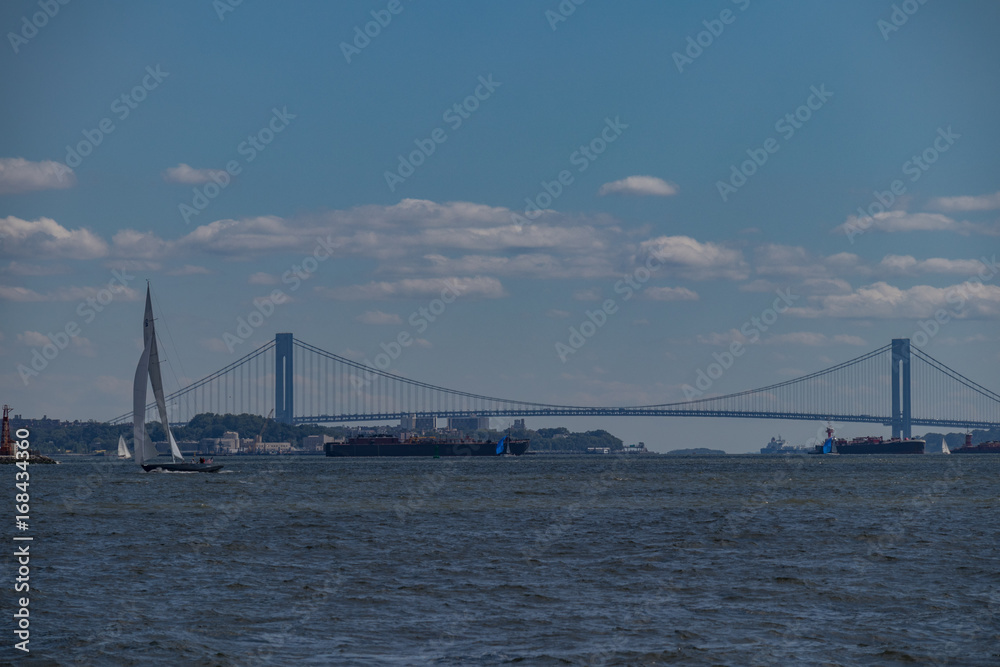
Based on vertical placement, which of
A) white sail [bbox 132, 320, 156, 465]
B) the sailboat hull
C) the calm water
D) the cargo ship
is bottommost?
the cargo ship

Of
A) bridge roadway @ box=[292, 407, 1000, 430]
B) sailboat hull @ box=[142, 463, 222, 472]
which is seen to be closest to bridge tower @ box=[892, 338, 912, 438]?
bridge roadway @ box=[292, 407, 1000, 430]

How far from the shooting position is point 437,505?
50.1 metres

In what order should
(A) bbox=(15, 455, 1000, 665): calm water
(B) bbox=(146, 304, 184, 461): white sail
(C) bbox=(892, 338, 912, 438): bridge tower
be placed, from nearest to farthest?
(A) bbox=(15, 455, 1000, 665): calm water → (B) bbox=(146, 304, 184, 461): white sail → (C) bbox=(892, 338, 912, 438): bridge tower

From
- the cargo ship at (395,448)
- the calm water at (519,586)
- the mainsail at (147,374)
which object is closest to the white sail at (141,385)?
the mainsail at (147,374)

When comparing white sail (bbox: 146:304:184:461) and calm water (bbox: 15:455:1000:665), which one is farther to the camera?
white sail (bbox: 146:304:184:461)

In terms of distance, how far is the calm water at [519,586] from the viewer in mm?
17594

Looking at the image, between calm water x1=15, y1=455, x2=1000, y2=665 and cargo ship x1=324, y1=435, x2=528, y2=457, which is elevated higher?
calm water x1=15, y1=455, x2=1000, y2=665

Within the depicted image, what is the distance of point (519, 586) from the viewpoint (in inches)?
928

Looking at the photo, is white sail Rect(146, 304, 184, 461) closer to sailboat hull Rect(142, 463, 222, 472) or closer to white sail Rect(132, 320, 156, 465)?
white sail Rect(132, 320, 156, 465)

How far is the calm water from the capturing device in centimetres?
1759

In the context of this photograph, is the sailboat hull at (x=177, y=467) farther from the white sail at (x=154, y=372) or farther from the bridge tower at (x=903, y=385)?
the bridge tower at (x=903, y=385)

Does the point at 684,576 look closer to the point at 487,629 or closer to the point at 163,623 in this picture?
the point at 487,629

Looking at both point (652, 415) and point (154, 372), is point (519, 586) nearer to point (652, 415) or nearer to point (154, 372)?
point (154, 372)

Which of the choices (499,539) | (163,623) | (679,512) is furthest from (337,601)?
(679,512)
